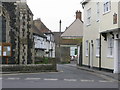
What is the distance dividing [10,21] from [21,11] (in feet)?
4.47

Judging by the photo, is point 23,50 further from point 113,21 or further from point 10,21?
point 113,21

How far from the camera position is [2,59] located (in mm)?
25906

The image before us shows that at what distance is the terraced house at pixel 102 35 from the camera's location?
22234 mm

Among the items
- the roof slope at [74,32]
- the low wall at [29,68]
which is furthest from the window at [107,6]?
the roof slope at [74,32]

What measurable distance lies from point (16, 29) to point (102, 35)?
299 inches

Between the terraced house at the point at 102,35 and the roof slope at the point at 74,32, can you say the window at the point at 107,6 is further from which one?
the roof slope at the point at 74,32

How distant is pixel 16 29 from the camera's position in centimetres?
2727

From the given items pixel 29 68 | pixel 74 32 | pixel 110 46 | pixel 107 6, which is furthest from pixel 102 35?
pixel 74 32

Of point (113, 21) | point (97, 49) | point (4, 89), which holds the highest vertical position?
point (113, 21)

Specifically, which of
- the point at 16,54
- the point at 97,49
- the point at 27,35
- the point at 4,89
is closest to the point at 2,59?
the point at 16,54

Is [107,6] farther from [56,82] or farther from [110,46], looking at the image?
[56,82]

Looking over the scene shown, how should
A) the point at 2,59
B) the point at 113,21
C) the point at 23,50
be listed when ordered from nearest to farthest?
the point at 113,21 → the point at 2,59 → the point at 23,50

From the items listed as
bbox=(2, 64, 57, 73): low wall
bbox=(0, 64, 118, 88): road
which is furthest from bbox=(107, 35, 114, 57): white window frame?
bbox=(0, 64, 118, 88): road

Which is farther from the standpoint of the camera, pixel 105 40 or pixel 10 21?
pixel 10 21
